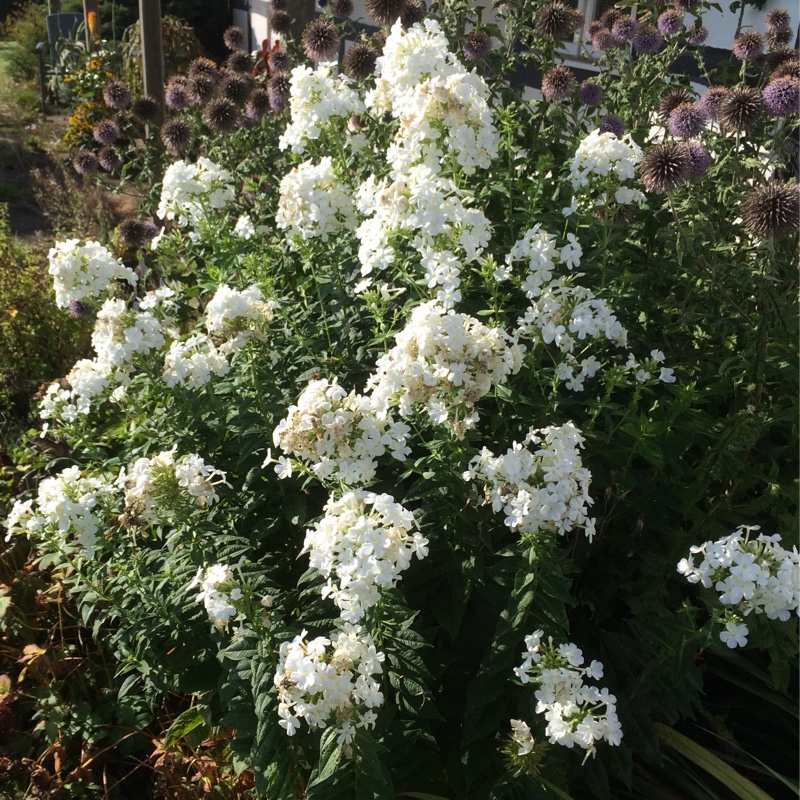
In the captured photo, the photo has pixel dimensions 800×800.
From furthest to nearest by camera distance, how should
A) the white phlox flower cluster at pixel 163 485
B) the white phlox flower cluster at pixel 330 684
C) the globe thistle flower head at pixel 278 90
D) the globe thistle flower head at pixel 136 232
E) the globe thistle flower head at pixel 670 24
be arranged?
the globe thistle flower head at pixel 136 232 → the globe thistle flower head at pixel 278 90 → the globe thistle flower head at pixel 670 24 → the white phlox flower cluster at pixel 163 485 → the white phlox flower cluster at pixel 330 684

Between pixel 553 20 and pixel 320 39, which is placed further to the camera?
pixel 320 39

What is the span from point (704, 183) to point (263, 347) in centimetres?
200

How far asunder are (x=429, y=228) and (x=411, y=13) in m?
2.32

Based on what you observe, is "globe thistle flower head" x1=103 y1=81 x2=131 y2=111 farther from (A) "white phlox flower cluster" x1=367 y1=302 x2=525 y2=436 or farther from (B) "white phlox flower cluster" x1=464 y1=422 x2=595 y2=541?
(B) "white phlox flower cluster" x1=464 y1=422 x2=595 y2=541

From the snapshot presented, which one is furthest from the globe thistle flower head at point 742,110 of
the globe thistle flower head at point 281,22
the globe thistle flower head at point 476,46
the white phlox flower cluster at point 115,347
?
the globe thistle flower head at point 281,22

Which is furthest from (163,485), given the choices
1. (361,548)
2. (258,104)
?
(258,104)

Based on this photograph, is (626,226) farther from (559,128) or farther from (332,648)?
(332,648)

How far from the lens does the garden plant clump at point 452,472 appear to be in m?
1.96

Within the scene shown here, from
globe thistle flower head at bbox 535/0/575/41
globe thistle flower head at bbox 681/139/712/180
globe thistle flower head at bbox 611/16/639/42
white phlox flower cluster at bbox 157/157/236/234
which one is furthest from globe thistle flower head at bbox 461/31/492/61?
white phlox flower cluster at bbox 157/157/236/234

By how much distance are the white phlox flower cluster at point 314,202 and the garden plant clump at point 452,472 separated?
0.01m

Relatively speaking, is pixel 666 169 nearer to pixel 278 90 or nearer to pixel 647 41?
pixel 647 41

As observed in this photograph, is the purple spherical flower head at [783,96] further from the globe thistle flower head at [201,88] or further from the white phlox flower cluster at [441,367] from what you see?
the globe thistle flower head at [201,88]

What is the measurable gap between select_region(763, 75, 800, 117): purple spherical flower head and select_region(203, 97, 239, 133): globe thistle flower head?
106 inches

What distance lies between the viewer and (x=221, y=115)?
4508 millimetres
